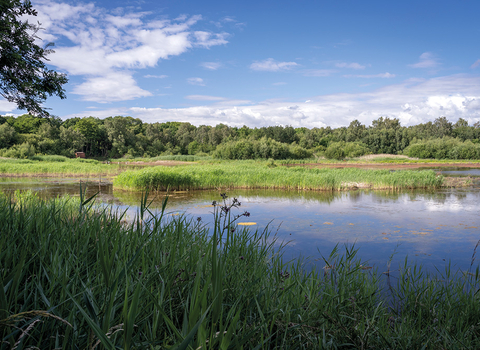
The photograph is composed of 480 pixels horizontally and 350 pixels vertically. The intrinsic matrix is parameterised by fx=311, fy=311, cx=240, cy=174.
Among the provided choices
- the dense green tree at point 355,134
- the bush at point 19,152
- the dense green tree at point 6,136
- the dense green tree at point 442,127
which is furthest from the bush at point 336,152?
the dense green tree at point 6,136

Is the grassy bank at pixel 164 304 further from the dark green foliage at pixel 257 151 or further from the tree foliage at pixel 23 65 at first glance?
the dark green foliage at pixel 257 151

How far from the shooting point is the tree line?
140 feet

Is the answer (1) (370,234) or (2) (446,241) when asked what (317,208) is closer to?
(1) (370,234)

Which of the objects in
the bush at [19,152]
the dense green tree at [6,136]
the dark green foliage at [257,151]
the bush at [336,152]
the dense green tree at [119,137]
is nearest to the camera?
the bush at [19,152]

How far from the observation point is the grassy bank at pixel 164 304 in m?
0.95

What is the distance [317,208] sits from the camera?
9.02 meters

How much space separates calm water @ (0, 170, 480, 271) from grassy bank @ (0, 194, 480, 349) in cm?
74

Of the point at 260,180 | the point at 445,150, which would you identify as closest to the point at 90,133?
the point at 260,180

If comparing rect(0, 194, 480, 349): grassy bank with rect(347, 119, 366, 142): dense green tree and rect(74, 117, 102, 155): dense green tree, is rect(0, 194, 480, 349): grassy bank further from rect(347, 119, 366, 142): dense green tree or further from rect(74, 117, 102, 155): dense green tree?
rect(74, 117, 102, 155): dense green tree

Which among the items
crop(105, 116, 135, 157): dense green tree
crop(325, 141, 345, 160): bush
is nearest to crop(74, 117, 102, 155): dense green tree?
crop(105, 116, 135, 157): dense green tree

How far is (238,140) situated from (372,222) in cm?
4530

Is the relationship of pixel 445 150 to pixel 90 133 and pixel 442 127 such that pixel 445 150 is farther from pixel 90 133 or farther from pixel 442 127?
pixel 90 133

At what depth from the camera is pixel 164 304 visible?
1447 mm

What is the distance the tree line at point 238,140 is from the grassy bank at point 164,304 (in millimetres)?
38081
